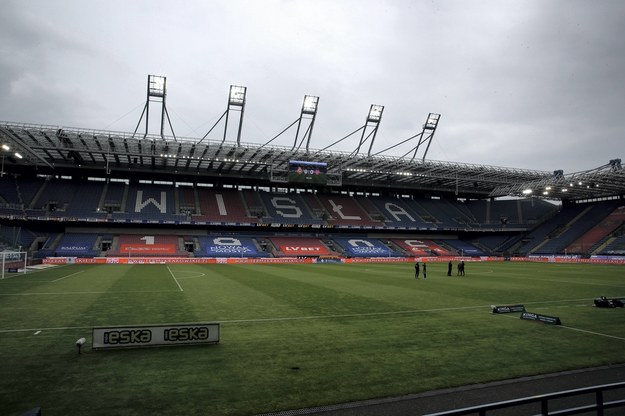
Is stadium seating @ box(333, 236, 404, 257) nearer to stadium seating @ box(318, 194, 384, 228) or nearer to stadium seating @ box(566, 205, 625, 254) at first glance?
stadium seating @ box(318, 194, 384, 228)

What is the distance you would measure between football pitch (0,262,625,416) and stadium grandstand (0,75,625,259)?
34476 mm

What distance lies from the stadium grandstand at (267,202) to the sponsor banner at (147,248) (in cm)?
14

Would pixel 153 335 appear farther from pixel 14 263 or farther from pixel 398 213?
pixel 398 213

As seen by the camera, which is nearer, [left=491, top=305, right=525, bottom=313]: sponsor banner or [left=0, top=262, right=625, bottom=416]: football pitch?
[left=0, top=262, right=625, bottom=416]: football pitch

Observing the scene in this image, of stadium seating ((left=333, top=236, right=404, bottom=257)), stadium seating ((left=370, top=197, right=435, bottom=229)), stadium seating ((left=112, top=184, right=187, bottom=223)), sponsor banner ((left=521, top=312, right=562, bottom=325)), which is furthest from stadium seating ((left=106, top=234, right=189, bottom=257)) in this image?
sponsor banner ((left=521, top=312, right=562, bottom=325))

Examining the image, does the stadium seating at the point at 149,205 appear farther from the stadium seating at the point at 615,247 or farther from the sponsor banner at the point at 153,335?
the stadium seating at the point at 615,247

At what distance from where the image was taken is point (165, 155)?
2095 inches

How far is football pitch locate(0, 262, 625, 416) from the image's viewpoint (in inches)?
284

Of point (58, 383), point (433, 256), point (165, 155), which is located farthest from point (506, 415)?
point (433, 256)

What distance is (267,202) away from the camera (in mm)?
70438

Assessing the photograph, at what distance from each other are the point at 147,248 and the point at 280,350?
50.5 meters

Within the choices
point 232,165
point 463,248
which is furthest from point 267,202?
point 463,248

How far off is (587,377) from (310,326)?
25.2 feet

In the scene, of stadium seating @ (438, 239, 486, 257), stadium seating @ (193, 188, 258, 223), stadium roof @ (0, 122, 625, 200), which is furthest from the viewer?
stadium seating @ (438, 239, 486, 257)
